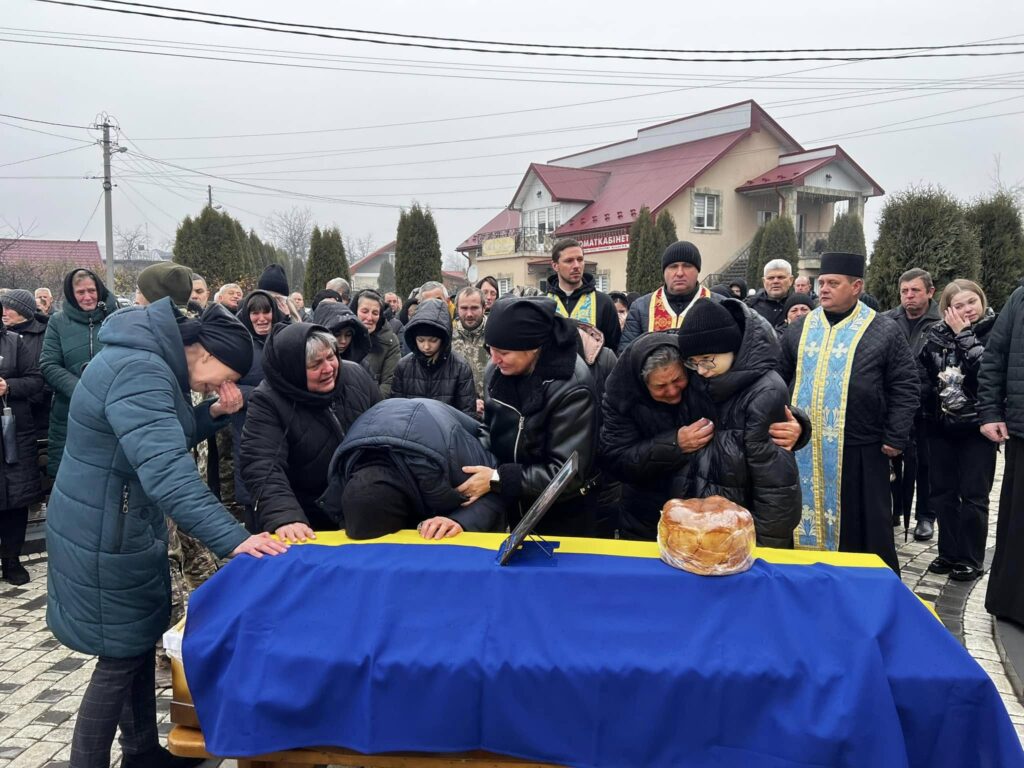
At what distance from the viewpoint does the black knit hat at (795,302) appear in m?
6.77

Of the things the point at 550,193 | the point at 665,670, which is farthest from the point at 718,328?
the point at 550,193

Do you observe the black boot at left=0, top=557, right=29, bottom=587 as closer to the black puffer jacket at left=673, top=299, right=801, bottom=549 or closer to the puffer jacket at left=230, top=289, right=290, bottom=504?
the puffer jacket at left=230, top=289, right=290, bottom=504

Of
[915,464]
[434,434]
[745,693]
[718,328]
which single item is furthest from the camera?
[915,464]

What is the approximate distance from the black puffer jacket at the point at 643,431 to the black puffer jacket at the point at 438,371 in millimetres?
1808

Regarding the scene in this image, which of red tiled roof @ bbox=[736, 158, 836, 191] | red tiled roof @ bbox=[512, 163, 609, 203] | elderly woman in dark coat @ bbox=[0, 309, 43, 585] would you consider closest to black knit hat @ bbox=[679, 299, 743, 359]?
elderly woman in dark coat @ bbox=[0, 309, 43, 585]

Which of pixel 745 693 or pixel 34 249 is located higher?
pixel 34 249

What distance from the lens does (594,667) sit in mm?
1951

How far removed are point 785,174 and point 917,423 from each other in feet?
86.5

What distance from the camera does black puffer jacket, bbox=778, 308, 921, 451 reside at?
418 cm

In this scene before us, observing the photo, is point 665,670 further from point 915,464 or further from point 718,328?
point 915,464

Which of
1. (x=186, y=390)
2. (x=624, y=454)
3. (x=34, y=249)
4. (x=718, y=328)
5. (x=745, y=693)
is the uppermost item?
(x=34, y=249)

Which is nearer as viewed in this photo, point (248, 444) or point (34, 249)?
point (248, 444)

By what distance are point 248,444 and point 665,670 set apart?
6.12 ft

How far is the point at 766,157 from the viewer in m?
30.2
